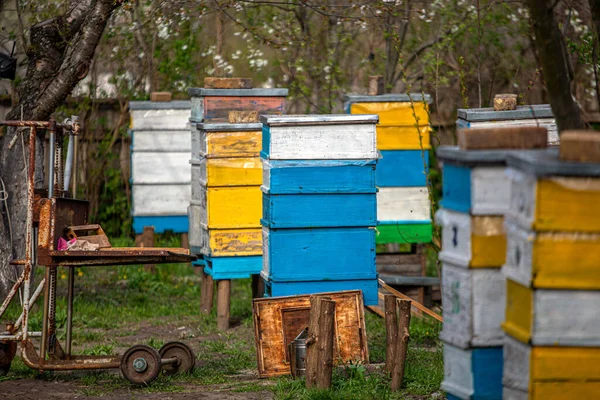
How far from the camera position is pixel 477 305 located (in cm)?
384

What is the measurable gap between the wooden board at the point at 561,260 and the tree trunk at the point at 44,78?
554 cm

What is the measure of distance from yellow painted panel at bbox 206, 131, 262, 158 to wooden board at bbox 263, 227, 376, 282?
5.23 ft

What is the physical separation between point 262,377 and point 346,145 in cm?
173

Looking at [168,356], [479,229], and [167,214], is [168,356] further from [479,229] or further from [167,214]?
[167,214]

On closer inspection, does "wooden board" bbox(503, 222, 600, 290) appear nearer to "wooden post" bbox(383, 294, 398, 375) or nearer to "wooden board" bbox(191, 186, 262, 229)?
"wooden post" bbox(383, 294, 398, 375)

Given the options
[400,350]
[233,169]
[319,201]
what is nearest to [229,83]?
[233,169]

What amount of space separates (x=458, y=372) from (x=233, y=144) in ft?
14.7

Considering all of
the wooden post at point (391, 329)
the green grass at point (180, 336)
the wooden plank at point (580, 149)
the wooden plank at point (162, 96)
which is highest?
the wooden plank at point (162, 96)

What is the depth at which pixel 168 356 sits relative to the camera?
670 cm

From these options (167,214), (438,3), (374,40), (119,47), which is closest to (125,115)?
(119,47)

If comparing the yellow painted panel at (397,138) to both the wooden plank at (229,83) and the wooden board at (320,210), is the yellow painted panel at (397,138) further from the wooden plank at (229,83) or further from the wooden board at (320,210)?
the wooden board at (320,210)

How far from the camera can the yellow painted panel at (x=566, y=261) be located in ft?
11.1

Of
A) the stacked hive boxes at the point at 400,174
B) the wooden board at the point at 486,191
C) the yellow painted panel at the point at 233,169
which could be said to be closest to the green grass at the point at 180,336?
the stacked hive boxes at the point at 400,174

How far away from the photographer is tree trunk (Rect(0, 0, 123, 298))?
8234 mm
